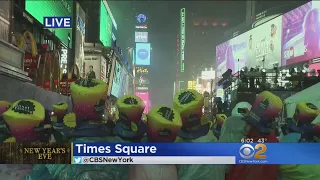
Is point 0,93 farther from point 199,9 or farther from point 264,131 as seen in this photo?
point 199,9

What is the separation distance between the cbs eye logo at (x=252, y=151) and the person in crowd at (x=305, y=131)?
1.70 ft

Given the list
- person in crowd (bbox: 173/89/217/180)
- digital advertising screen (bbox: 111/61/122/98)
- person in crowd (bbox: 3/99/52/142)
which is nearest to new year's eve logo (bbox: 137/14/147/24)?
digital advertising screen (bbox: 111/61/122/98)

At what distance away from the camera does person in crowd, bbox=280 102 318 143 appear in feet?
8.30

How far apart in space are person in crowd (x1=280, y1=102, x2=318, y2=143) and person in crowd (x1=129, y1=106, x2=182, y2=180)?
2.75 feet

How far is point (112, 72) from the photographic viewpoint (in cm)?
323

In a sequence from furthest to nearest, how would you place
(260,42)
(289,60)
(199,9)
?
(260,42)
(289,60)
(199,9)

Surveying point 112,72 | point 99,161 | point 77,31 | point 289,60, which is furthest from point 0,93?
point 289,60

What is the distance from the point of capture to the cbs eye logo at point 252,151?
2.00m

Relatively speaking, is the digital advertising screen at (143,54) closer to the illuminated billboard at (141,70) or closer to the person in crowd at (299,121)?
the illuminated billboard at (141,70)

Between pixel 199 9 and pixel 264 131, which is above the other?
pixel 199 9

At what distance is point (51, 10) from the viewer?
1123 cm

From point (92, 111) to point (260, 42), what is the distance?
20202 mm

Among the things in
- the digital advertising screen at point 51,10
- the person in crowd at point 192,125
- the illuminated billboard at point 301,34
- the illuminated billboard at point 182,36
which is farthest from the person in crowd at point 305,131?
the illuminated billboard at point 301,34

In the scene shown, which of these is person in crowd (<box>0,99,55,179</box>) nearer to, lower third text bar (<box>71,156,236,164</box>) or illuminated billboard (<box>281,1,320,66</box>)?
lower third text bar (<box>71,156,236,164</box>)
